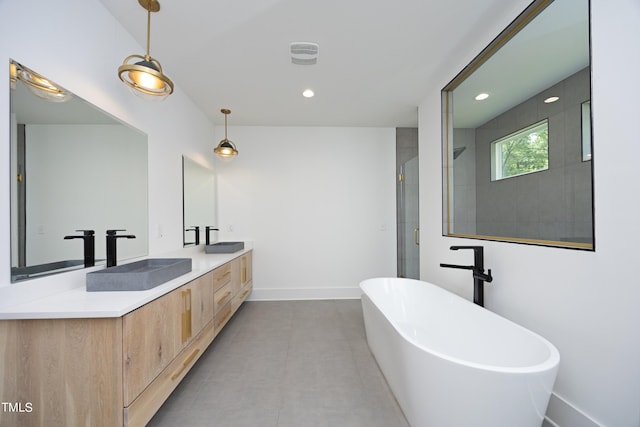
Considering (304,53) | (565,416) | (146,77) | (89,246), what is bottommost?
(565,416)

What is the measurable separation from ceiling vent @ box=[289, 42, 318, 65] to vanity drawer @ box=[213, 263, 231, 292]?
6.60 ft

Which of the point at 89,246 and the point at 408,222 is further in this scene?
the point at 408,222

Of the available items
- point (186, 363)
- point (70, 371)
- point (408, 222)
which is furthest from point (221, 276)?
point (408, 222)

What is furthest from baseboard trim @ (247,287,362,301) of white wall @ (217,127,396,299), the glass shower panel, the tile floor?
the tile floor

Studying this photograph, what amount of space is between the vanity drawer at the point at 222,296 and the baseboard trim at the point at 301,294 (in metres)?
1.28

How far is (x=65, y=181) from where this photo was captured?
1.61m

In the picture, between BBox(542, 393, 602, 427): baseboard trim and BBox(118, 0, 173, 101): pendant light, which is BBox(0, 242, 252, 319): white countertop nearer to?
BBox(118, 0, 173, 101): pendant light

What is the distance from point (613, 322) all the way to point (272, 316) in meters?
3.09

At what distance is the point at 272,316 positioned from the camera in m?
3.57

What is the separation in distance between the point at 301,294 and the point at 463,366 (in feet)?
10.8

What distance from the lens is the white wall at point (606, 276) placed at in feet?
4.10

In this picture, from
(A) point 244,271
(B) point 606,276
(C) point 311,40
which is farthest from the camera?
(A) point 244,271

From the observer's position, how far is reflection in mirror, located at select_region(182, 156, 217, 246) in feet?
10.8

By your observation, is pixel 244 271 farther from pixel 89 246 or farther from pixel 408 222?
pixel 408 222
